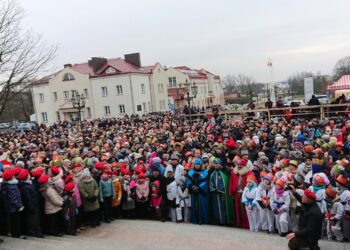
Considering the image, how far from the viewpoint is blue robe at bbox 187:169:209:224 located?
9070 millimetres

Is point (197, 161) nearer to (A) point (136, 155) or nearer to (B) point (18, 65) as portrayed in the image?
(A) point (136, 155)

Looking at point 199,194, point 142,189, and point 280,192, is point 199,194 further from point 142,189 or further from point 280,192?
point 280,192

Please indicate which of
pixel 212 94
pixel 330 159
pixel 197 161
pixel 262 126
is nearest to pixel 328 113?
pixel 262 126

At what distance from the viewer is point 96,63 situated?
168ft

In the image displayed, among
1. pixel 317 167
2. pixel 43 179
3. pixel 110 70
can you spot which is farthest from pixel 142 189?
pixel 110 70

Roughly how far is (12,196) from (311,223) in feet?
19.4

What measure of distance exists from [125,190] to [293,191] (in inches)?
175

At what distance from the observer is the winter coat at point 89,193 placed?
8.71 m

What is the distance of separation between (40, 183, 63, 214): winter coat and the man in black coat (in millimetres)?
4993

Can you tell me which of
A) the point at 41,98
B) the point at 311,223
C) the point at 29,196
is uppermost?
the point at 41,98

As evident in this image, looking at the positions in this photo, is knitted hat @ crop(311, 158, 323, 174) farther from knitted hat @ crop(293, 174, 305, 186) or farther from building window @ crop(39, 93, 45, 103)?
building window @ crop(39, 93, 45, 103)

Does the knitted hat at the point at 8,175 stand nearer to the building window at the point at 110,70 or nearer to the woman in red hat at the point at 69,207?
the woman in red hat at the point at 69,207

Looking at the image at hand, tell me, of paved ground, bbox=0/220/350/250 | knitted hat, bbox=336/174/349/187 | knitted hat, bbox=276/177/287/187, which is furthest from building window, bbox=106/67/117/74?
knitted hat, bbox=336/174/349/187

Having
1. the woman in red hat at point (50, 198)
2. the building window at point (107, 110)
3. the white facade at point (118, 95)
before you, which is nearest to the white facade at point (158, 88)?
the white facade at point (118, 95)
